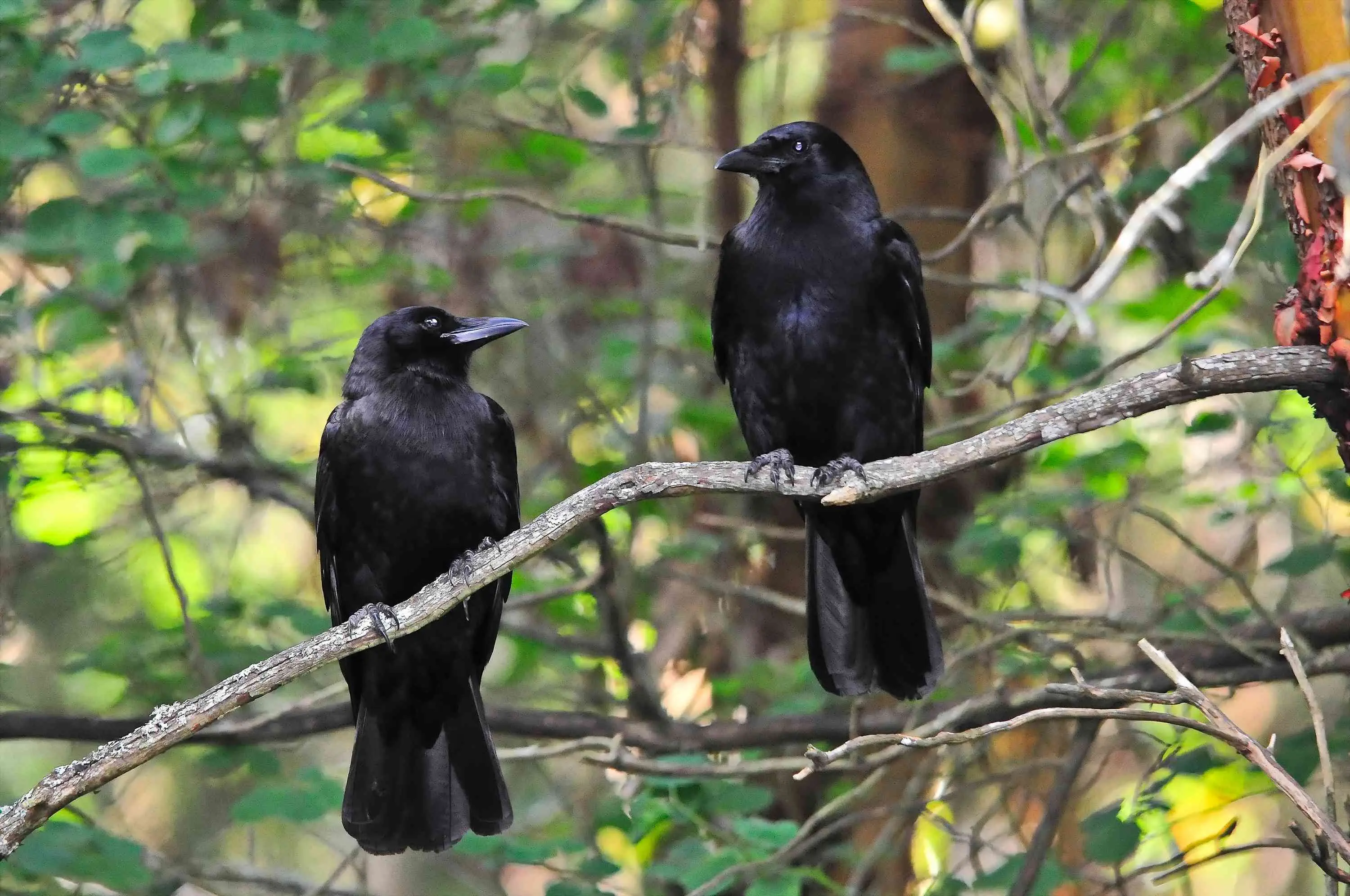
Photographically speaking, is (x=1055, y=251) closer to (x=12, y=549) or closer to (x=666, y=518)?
(x=666, y=518)

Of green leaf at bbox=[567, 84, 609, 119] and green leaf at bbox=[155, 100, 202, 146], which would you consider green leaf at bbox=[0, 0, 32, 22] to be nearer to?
green leaf at bbox=[155, 100, 202, 146]

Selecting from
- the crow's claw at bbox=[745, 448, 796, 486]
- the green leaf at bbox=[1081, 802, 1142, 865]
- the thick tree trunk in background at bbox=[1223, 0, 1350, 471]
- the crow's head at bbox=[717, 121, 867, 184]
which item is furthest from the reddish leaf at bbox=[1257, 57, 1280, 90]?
the green leaf at bbox=[1081, 802, 1142, 865]

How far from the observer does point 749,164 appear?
4.23m

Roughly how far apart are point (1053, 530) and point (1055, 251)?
10.5 ft

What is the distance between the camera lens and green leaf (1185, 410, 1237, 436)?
171 inches

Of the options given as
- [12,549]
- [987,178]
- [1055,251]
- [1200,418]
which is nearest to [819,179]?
[1200,418]

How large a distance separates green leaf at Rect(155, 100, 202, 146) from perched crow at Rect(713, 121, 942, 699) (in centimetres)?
163

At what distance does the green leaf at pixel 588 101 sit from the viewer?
517cm

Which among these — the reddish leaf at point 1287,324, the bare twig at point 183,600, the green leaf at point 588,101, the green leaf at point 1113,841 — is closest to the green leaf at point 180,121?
the bare twig at point 183,600

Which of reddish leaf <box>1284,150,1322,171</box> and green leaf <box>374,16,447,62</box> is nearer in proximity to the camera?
reddish leaf <box>1284,150,1322,171</box>

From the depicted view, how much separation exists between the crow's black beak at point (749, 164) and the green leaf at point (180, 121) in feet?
5.31

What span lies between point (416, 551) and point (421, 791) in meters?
0.68

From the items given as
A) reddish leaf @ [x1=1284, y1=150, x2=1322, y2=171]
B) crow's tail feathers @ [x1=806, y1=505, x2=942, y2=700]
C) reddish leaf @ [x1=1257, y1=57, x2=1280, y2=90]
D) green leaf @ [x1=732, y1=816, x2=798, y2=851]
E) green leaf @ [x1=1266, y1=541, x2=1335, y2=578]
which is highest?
reddish leaf @ [x1=1257, y1=57, x2=1280, y2=90]

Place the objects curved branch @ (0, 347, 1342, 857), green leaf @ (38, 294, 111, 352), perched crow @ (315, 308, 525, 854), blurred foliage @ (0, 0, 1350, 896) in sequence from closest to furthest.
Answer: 1. curved branch @ (0, 347, 1342, 857)
2. perched crow @ (315, 308, 525, 854)
3. blurred foliage @ (0, 0, 1350, 896)
4. green leaf @ (38, 294, 111, 352)
